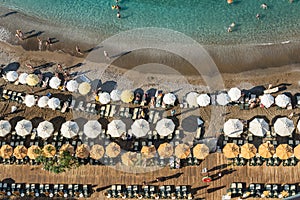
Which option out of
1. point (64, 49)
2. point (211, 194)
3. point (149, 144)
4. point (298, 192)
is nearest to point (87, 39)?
point (64, 49)

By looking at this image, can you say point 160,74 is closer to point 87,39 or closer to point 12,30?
point 87,39

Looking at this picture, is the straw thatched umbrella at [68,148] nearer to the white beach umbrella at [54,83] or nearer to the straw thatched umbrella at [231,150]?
the white beach umbrella at [54,83]

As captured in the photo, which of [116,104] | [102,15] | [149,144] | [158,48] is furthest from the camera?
[102,15]

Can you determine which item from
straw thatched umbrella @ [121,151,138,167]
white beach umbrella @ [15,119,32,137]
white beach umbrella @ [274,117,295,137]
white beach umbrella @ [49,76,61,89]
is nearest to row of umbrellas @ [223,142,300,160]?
white beach umbrella @ [274,117,295,137]

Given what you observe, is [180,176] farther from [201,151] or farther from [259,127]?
[259,127]

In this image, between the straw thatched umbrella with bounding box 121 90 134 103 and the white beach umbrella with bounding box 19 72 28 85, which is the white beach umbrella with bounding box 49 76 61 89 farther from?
the straw thatched umbrella with bounding box 121 90 134 103

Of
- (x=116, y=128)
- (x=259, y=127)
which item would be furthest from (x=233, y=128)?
(x=116, y=128)

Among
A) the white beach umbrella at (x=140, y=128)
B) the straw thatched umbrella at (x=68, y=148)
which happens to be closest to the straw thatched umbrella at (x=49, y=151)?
the straw thatched umbrella at (x=68, y=148)
